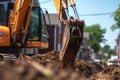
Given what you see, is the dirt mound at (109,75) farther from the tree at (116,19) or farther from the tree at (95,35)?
the tree at (95,35)

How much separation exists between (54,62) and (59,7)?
6.89 feet

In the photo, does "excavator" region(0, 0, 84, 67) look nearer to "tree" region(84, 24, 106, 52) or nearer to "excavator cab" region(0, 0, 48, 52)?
"excavator cab" region(0, 0, 48, 52)

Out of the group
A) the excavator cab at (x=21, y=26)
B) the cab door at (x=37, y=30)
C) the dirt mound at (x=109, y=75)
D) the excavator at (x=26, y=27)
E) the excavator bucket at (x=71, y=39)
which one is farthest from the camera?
the cab door at (x=37, y=30)

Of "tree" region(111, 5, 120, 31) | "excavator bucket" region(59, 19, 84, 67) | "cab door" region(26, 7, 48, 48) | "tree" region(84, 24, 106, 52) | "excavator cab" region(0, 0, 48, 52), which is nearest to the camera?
"excavator bucket" region(59, 19, 84, 67)

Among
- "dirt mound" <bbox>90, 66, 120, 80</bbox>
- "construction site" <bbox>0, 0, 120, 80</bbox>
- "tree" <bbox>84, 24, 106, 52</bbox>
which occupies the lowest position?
"tree" <bbox>84, 24, 106, 52</bbox>

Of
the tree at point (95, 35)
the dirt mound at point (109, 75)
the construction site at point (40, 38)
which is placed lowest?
the tree at point (95, 35)

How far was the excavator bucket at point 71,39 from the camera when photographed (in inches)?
501

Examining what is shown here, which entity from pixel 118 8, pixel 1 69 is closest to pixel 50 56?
pixel 1 69

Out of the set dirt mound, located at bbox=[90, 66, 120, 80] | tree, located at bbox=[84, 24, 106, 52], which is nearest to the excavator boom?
dirt mound, located at bbox=[90, 66, 120, 80]

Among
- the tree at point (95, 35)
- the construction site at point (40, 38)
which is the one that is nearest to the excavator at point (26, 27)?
the construction site at point (40, 38)

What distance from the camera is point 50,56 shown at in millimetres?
14516

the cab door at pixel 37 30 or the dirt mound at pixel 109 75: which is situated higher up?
the cab door at pixel 37 30

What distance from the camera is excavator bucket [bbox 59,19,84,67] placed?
41.8 feet

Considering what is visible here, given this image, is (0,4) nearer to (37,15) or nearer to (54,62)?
(37,15)
